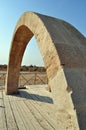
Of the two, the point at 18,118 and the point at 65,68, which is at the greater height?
the point at 65,68

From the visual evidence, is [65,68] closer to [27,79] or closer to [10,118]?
[10,118]

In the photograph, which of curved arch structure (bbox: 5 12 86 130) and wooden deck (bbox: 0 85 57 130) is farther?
wooden deck (bbox: 0 85 57 130)

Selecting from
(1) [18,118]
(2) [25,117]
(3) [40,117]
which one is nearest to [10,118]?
(1) [18,118]

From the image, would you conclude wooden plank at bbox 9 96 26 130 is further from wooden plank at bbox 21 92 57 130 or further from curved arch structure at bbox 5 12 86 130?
curved arch structure at bbox 5 12 86 130

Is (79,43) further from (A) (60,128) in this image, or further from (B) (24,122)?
(B) (24,122)

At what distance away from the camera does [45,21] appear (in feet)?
10.8

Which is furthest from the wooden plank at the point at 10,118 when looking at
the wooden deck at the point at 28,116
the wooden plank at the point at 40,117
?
the wooden plank at the point at 40,117

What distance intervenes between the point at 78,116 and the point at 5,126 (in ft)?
7.22

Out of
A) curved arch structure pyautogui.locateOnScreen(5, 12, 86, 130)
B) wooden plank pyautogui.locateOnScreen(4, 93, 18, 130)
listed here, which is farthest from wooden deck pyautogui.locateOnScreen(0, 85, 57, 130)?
curved arch structure pyautogui.locateOnScreen(5, 12, 86, 130)

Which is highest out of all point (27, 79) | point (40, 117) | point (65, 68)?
point (65, 68)

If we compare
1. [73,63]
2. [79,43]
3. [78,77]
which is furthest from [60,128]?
[79,43]

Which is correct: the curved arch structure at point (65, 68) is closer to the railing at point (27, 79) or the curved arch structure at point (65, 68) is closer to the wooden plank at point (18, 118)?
the wooden plank at point (18, 118)

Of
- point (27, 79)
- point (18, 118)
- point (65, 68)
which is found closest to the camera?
point (65, 68)

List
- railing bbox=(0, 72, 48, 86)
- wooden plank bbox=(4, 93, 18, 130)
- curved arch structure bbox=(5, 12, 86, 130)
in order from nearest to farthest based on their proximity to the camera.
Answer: curved arch structure bbox=(5, 12, 86, 130), wooden plank bbox=(4, 93, 18, 130), railing bbox=(0, 72, 48, 86)
